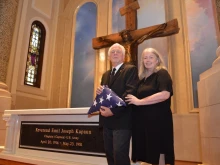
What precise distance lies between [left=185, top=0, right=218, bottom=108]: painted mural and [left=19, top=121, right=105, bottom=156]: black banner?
7.87 feet

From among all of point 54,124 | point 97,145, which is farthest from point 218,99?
point 54,124

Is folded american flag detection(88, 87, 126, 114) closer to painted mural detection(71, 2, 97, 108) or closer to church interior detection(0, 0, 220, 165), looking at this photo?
church interior detection(0, 0, 220, 165)

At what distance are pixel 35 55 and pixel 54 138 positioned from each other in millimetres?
3871

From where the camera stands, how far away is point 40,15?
6.31 meters

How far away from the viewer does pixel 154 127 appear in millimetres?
1712

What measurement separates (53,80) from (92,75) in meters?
1.38

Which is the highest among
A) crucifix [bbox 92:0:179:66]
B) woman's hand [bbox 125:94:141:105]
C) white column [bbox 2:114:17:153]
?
crucifix [bbox 92:0:179:66]

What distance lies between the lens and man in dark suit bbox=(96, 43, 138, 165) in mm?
1671

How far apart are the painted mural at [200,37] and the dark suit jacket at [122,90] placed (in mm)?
2711

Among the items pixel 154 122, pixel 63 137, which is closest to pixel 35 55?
pixel 63 137

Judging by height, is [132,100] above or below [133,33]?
below

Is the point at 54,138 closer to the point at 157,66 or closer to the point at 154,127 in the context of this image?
the point at 154,127

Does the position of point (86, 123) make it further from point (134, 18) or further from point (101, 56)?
point (101, 56)

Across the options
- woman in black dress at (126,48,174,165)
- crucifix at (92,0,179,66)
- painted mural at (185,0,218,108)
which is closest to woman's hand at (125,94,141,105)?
woman in black dress at (126,48,174,165)
